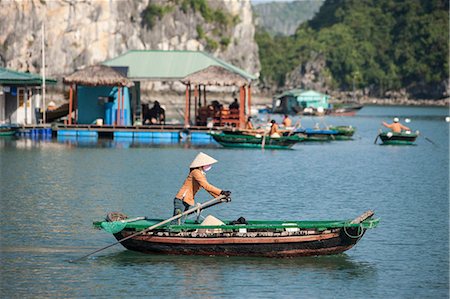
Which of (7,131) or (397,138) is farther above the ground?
(7,131)

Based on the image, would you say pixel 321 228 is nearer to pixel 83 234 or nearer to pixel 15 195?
pixel 83 234

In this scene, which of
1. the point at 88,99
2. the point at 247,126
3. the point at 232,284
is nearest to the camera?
the point at 232,284

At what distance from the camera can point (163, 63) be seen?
60500 mm

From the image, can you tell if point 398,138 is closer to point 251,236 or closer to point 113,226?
point 251,236

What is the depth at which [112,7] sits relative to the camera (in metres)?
125

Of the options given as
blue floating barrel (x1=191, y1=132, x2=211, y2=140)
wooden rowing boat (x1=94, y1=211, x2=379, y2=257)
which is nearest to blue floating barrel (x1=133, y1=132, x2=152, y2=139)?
blue floating barrel (x1=191, y1=132, x2=211, y2=140)

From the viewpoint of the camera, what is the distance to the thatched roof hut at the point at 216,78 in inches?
2092

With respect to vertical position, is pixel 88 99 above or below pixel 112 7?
below

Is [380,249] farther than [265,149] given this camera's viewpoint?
No

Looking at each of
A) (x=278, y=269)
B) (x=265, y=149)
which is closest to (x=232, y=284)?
(x=278, y=269)

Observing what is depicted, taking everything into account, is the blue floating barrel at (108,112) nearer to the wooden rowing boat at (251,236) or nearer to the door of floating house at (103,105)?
the door of floating house at (103,105)

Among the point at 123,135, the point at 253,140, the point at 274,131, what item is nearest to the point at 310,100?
the point at 123,135

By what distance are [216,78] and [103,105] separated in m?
8.15

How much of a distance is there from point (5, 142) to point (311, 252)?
34.8m
